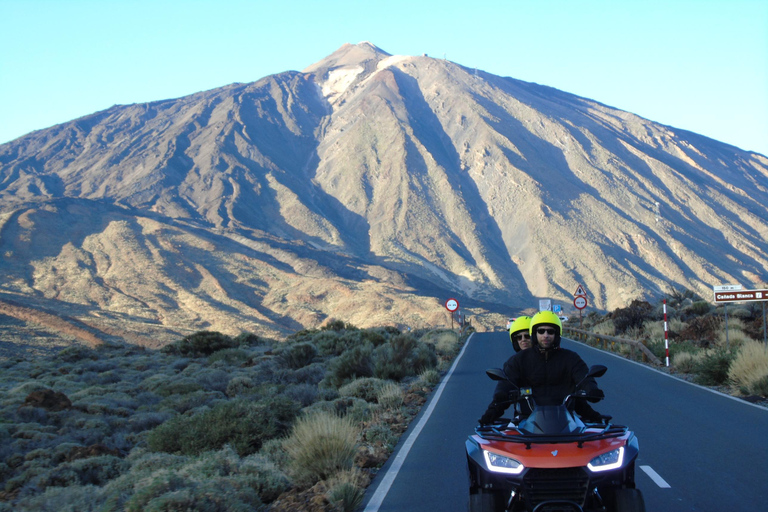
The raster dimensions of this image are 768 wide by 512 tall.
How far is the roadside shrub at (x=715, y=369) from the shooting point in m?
13.1

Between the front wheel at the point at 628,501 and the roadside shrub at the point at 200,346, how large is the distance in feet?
79.4

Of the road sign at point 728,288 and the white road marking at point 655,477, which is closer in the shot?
the white road marking at point 655,477

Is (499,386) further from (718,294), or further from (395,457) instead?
(718,294)

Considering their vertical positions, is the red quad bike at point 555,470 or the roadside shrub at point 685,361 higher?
the red quad bike at point 555,470

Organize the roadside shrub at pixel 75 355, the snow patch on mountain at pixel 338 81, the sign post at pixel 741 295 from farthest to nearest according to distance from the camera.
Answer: the snow patch on mountain at pixel 338 81 → the roadside shrub at pixel 75 355 → the sign post at pixel 741 295

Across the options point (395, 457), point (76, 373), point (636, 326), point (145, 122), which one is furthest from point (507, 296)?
point (145, 122)

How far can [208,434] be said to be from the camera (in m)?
9.09

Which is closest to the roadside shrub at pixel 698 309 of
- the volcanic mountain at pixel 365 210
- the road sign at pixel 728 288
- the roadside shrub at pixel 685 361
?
the roadside shrub at pixel 685 361

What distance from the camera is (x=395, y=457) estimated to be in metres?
7.70

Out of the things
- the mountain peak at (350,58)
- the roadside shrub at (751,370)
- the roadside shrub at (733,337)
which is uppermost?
the mountain peak at (350,58)

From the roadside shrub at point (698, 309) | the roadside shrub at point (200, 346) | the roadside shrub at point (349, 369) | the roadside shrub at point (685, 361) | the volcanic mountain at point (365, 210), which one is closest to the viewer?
the roadside shrub at point (685, 361)

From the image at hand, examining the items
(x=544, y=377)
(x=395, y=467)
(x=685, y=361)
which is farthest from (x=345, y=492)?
(x=685, y=361)

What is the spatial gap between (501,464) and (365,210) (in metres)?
93.4

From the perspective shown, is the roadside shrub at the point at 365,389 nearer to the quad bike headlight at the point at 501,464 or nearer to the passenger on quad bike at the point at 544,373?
the passenger on quad bike at the point at 544,373
